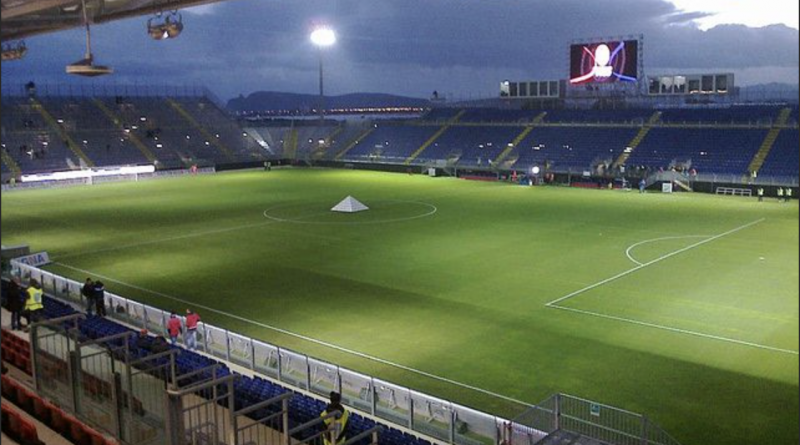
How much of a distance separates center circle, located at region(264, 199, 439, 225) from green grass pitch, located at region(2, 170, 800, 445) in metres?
0.16

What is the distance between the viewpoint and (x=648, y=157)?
172 ft

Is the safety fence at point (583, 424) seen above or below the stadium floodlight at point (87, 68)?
below

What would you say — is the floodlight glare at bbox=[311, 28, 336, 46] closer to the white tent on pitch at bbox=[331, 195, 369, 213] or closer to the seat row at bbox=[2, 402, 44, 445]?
the white tent on pitch at bbox=[331, 195, 369, 213]

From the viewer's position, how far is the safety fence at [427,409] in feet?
36.4

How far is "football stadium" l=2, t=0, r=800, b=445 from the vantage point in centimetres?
1098

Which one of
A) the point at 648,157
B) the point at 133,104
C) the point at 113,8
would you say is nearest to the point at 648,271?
the point at 113,8

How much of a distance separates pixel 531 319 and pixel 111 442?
Answer: 1199 cm

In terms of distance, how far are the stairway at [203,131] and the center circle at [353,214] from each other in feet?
106

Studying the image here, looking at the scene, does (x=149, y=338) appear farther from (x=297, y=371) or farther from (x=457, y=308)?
(x=457, y=308)

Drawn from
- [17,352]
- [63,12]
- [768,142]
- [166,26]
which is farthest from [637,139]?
[17,352]

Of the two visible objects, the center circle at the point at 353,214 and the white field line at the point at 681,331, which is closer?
the white field line at the point at 681,331

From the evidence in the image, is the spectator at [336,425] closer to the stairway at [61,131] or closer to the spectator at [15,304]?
the spectator at [15,304]

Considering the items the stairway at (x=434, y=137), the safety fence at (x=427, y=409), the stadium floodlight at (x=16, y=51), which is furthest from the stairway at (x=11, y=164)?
the safety fence at (x=427, y=409)

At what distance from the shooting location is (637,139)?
56.0 m
